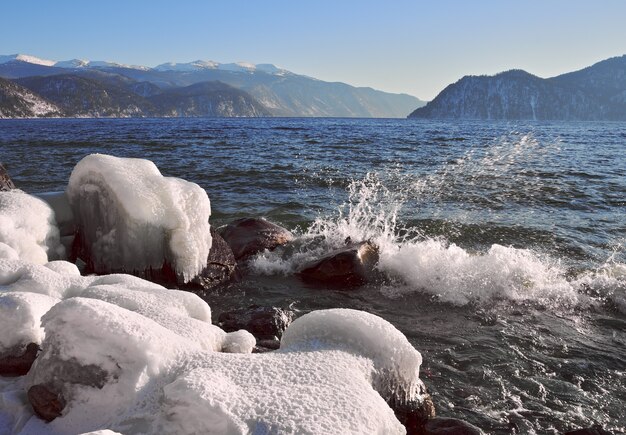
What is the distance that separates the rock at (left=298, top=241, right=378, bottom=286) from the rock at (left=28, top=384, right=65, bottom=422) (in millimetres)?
6158

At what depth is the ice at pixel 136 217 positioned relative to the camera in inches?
322

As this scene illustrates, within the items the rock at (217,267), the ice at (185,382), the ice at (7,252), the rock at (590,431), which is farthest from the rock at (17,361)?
the rock at (590,431)

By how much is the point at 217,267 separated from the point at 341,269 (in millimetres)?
2359

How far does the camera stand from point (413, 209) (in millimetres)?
15727

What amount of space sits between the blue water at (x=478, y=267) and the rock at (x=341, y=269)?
1.16 feet

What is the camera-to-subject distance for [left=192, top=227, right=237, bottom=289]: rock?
29.2ft

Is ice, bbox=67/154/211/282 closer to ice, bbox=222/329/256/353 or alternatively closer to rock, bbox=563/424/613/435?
ice, bbox=222/329/256/353

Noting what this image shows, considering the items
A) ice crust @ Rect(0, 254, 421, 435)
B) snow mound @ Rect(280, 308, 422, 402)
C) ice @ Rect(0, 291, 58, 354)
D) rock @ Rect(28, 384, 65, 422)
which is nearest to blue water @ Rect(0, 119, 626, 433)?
→ snow mound @ Rect(280, 308, 422, 402)

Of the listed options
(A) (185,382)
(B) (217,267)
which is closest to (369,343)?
(A) (185,382)

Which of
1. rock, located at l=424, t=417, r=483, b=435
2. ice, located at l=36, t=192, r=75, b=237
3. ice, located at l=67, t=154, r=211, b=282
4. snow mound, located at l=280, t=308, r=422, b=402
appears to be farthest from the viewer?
ice, located at l=36, t=192, r=75, b=237

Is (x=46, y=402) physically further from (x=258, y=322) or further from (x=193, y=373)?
(x=258, y=322)

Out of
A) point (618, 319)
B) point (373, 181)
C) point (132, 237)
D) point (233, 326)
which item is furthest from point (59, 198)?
point (373, 181)

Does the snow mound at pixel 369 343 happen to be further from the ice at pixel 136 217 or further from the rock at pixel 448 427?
the ice at pixel 136 217

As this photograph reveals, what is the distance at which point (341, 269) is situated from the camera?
949 centimetres
